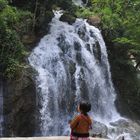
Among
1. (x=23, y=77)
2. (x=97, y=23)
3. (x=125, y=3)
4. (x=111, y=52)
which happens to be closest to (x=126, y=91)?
(x=111, y=52)

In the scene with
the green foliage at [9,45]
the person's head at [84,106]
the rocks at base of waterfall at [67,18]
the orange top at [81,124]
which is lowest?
the orange top at [81,124]

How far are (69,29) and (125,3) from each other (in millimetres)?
5587

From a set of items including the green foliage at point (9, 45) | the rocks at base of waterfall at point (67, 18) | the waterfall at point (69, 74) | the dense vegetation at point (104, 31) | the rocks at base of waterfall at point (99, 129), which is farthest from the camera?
the rocks at base of waterfall at point (67, 18)

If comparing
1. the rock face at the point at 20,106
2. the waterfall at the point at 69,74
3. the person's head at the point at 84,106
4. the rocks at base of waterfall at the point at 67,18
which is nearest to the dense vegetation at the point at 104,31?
the rock face at the point at 20,106

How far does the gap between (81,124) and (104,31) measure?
643 inches

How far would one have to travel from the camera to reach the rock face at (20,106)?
1489 cm

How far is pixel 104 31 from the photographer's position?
22250 mm

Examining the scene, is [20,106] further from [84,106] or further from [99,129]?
[84,106]

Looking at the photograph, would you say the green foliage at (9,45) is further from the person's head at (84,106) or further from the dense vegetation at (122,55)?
the person's head at (84,106)

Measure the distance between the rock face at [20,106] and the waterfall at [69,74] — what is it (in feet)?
1.55

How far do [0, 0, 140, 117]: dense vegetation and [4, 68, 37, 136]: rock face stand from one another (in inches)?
17.6

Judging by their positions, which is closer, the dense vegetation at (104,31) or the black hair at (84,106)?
the black hair at (84,106)

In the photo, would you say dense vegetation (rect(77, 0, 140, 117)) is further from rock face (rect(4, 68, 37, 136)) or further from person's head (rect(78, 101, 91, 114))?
person's head (rect(78, 101, 91, 114))

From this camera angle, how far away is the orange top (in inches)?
246
